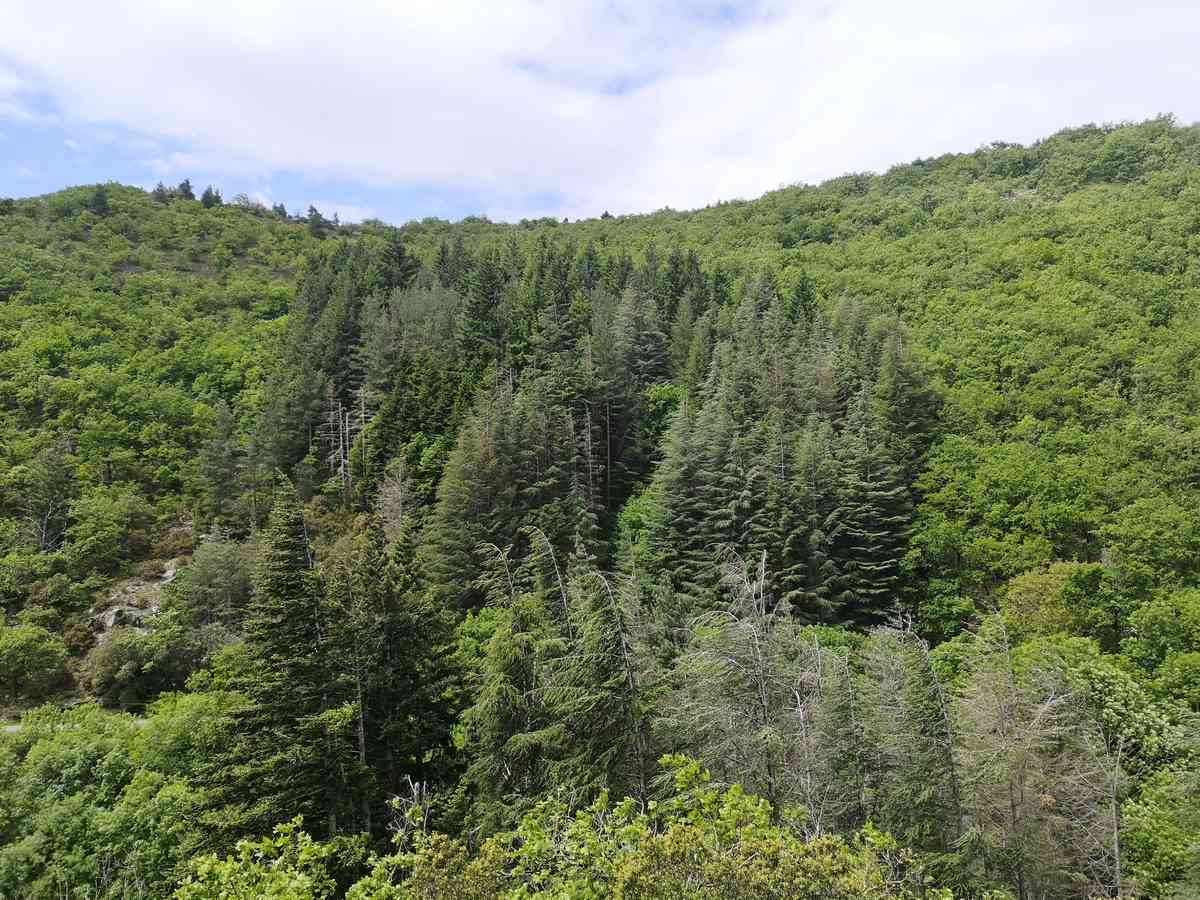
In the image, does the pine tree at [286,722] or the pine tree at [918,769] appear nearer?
the pine tree at [918,769]

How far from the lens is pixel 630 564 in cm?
3300

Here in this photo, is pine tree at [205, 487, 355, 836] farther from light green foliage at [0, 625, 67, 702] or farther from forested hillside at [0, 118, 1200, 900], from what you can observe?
light green foliage at [0, 625, 67, 702]

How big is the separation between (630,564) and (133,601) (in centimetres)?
4197

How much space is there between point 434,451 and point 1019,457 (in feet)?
131

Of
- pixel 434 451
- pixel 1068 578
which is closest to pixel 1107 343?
pixel 1068 578

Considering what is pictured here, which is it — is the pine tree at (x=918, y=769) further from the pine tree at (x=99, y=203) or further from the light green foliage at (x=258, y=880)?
the pine tree at (x=99, y=203)

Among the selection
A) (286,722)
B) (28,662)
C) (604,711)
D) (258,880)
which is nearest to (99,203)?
(28,662)

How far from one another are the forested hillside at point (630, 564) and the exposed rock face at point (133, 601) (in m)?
0.39

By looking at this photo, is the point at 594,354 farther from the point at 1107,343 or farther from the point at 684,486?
the point at 1107,343

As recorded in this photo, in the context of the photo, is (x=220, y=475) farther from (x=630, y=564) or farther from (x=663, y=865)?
(x=663, y=865)

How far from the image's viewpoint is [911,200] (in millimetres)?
99250

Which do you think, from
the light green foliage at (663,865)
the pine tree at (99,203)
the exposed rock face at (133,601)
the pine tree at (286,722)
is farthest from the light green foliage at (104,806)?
the pine tree at (99,203)

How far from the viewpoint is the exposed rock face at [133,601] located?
1854 inches

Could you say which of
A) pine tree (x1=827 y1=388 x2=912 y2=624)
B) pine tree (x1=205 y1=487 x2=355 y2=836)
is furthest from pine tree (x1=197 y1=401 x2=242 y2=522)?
pine tree (x1=827 y1=388 x2=912 y2=624)
